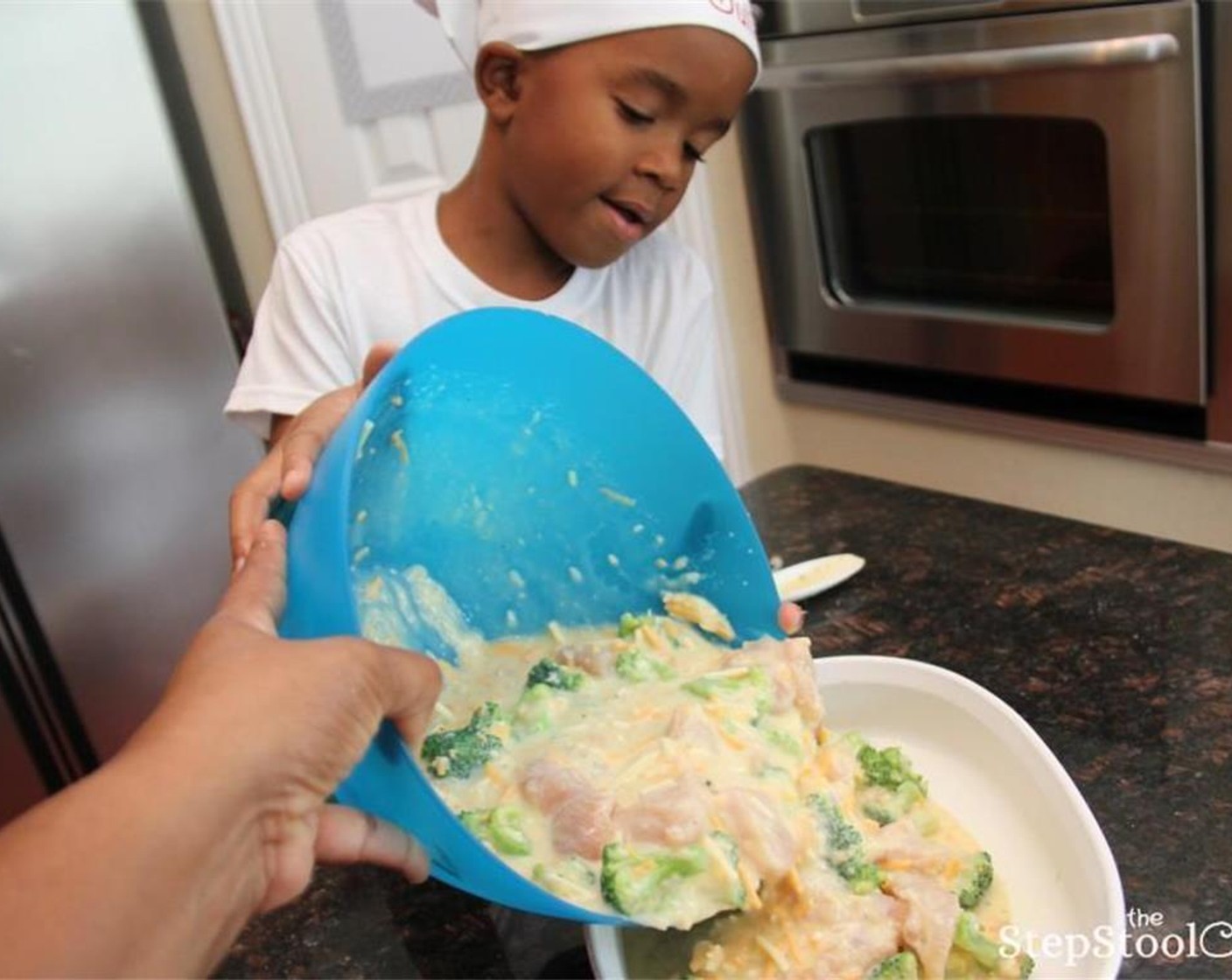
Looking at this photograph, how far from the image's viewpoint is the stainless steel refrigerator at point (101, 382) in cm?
183

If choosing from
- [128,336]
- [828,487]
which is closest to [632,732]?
[828,487]

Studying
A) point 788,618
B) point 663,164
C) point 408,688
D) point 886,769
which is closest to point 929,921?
point 886,769

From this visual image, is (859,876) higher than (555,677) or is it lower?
lower

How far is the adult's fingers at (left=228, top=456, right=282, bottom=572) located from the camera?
0.74 m

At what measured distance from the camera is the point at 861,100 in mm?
1778

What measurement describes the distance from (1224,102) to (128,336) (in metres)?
1.71

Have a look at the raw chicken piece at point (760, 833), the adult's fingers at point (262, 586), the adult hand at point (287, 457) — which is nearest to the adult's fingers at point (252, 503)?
the adult hand at point (287, 457)

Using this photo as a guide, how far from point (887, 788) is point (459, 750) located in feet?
0.99

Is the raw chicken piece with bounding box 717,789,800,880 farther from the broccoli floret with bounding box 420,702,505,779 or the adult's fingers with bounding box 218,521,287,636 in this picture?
the adult's fingers with bounding box 218,521,287,636

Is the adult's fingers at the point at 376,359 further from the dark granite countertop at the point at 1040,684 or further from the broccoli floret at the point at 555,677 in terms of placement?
the dark granite countertop at the point at 1040,684

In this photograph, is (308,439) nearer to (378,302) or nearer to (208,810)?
(208,810)

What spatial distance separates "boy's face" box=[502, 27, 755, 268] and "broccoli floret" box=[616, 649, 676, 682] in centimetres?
44

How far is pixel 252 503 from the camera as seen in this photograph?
763mm

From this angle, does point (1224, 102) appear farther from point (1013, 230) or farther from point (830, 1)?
point (830, 1)
